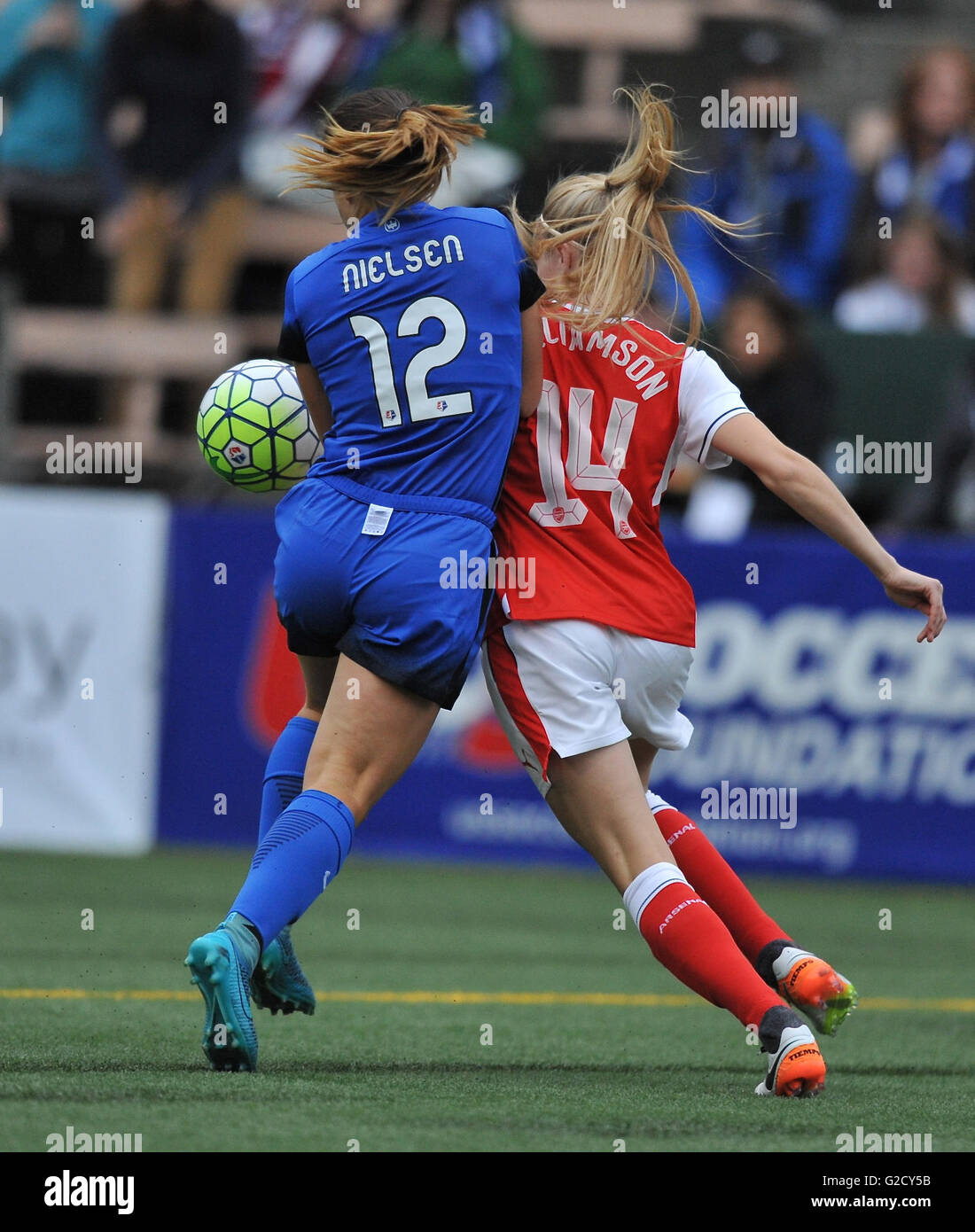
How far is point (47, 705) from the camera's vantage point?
9977 mm

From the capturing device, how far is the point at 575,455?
15.0 ft

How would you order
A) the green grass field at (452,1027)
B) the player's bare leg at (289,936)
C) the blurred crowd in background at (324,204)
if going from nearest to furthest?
the green grass field at (452,1027)
the player's bare leg at (289,936)
the blurred crowd in background at (324,204)

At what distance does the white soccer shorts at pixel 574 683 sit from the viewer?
4465 mm

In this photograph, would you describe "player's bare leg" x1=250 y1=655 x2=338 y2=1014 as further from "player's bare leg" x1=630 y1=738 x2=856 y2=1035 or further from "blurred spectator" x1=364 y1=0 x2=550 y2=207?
"blurred spectator" x1=364 y1=0 x2=550 y2=207

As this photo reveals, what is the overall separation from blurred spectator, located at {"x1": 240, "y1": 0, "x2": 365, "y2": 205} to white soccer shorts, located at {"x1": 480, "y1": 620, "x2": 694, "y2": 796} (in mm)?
8307

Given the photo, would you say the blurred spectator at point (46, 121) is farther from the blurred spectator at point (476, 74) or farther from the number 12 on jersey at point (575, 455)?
the number 12 on jersey at point (575, 455)

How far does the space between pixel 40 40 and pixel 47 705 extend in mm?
4514

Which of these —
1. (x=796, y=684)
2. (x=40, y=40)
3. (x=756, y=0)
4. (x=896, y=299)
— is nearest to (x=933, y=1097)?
(x=796, y=684)

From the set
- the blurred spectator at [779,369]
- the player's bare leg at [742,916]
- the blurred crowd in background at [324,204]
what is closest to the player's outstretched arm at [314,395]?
the player's bare leg at [742,916]

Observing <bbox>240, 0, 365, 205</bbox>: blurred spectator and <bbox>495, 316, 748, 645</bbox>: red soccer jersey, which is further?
<bbox>240, 0, 365, 205</bbox>: blurred spectator

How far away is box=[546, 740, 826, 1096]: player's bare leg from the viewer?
429 centimetres

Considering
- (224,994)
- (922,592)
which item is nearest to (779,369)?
(922,592)

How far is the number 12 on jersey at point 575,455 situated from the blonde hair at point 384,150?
55 cm

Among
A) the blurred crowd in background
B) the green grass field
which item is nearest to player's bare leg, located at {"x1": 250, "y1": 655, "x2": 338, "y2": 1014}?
the green grass field
